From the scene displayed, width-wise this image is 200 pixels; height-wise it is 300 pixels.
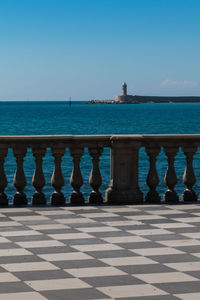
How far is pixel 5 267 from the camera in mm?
6121

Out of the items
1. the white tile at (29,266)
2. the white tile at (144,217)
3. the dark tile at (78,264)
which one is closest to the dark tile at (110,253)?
the dark tile at (78,264)

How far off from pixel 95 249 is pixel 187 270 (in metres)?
1.14

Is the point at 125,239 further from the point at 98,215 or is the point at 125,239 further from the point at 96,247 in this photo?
the point at 98,215

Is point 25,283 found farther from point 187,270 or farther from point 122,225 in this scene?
point 122,225

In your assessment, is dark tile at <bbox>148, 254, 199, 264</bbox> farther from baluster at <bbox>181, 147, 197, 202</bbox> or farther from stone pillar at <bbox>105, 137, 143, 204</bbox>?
baluster at <bbox>181, 147, 197, 202</bbox>

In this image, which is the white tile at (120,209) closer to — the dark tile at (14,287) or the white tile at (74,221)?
the white tile at (74,221)

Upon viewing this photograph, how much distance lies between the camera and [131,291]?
5.42m

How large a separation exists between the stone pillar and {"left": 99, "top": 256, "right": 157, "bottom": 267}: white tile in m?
3.30

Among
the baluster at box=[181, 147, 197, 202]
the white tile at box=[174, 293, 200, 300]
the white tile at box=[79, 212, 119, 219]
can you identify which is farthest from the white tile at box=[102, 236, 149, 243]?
the baluster at box=[181, 147, 197, 202]

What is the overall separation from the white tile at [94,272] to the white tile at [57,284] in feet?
0.55

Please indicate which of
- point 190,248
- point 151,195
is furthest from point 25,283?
point 151,195

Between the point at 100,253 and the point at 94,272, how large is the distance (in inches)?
28.9

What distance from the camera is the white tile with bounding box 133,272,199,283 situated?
574cm

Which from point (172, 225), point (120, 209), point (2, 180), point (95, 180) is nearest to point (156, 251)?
point (172, 225)
